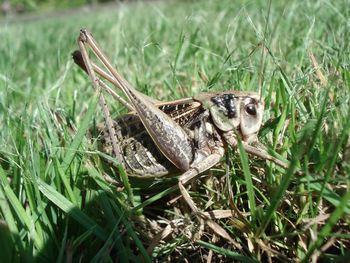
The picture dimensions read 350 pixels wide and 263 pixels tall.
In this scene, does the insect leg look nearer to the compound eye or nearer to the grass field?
the grass field

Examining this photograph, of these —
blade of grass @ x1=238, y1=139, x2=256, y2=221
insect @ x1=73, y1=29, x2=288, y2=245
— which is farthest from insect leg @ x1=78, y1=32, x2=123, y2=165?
blade of grass @ x1=238, y1=139, x2=256, y2=221

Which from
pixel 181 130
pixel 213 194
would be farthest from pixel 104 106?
pixel 213 194

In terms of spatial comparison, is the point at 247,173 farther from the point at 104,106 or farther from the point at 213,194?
the point at 104,106

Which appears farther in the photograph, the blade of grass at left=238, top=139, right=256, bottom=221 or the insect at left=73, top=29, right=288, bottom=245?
the insect at left=73, top=29, right=288, bottom=245

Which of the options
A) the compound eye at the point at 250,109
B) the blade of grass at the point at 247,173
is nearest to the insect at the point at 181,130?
the compound eye at the point at 250,109

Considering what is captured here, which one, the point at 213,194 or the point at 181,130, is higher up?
the point at 181,130

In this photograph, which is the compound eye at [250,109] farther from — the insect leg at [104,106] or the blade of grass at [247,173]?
the insect leg at [104,106]

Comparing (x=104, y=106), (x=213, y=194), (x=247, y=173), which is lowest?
(x=213, y=194)

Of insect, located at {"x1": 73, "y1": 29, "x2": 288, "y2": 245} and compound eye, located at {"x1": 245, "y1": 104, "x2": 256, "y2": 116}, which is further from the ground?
compound eye, located at {"x1": 245, "y1": 104, "x2": 256, "y2": 116}
